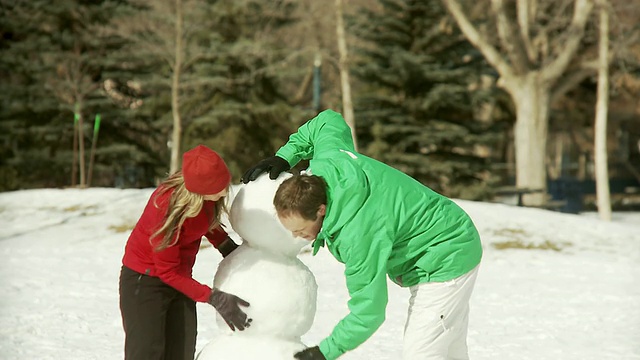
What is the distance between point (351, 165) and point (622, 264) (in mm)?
8825

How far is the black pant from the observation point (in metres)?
3.44

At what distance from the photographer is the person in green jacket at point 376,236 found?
2816 millimetres

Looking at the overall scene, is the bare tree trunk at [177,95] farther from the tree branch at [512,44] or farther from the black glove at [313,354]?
the black glove at [313,354]

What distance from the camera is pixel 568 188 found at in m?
21.7

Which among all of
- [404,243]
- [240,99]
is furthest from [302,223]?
[240,99]

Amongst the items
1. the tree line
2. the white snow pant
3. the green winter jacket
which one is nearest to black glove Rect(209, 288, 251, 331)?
the green winter jacket

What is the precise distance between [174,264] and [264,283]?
0.39 metres

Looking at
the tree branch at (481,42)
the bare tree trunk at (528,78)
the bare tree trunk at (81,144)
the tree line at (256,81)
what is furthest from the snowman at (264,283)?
the bare tree trunk at (81,144)

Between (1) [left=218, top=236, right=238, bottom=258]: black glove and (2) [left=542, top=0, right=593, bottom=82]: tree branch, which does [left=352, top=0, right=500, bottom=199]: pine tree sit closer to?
(2) [left=542, top=0, right=593, bottom=82]: tree branch

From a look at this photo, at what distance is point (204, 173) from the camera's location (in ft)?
10.5

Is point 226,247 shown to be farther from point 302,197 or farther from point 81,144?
point 81,144

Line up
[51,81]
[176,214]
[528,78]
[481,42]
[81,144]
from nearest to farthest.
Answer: [176,214] < [528,78] < [481,42] < [81,144] < [51,81]

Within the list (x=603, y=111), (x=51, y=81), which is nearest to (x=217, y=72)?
(x=51, y=81)

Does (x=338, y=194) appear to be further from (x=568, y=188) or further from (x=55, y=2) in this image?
(x=55, y=2)
